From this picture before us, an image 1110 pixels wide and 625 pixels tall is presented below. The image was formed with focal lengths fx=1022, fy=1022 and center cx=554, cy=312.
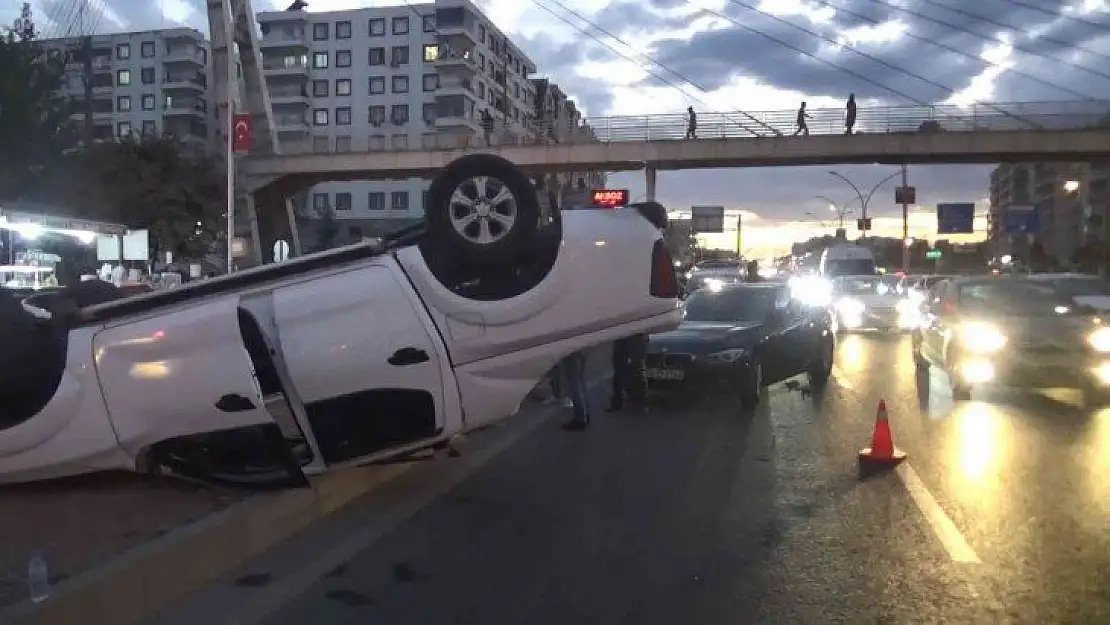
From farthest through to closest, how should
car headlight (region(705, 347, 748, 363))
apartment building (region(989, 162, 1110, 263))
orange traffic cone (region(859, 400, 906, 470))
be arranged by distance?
apartment building (region(989, 162, 1110, 263)), car headlight (region(705, 347, 748, 363)), orange traffic cone (region(859, 400, 906, 470))

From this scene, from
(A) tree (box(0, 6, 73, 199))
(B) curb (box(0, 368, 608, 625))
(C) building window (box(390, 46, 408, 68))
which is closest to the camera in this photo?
(B) curb (box(0, 368, 608, 625))

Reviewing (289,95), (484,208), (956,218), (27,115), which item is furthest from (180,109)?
(484,208)

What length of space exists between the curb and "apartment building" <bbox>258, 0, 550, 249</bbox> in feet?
233

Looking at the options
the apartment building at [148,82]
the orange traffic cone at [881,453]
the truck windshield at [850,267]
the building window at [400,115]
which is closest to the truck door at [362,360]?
the orange traffic cone at [881,453]

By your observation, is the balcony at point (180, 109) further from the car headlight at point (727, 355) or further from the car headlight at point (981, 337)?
the car headlight at point (981, 337)

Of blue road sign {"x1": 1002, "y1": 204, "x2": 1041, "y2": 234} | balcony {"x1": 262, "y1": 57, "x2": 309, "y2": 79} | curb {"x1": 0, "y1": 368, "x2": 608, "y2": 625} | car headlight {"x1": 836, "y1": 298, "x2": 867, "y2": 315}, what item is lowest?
car headlight {"x1": 836, "y1": 298, "x2": 867, "y2": 315}

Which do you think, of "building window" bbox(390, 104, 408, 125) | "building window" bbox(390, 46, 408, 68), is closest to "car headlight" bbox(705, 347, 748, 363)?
"building window" bbox(390, 104, 408, 125)

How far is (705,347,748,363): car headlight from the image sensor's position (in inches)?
476

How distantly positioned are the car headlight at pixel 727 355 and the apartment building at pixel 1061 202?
6422 centimetres

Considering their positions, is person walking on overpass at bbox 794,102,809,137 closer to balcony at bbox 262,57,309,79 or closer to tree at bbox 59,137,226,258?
tree at bbox 59,137,226,258

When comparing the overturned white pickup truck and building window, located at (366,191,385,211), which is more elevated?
building window, located at (366,191,385,211)

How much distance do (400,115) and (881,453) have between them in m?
74.4

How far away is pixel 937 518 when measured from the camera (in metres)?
6.83

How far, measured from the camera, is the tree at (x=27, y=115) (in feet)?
117
